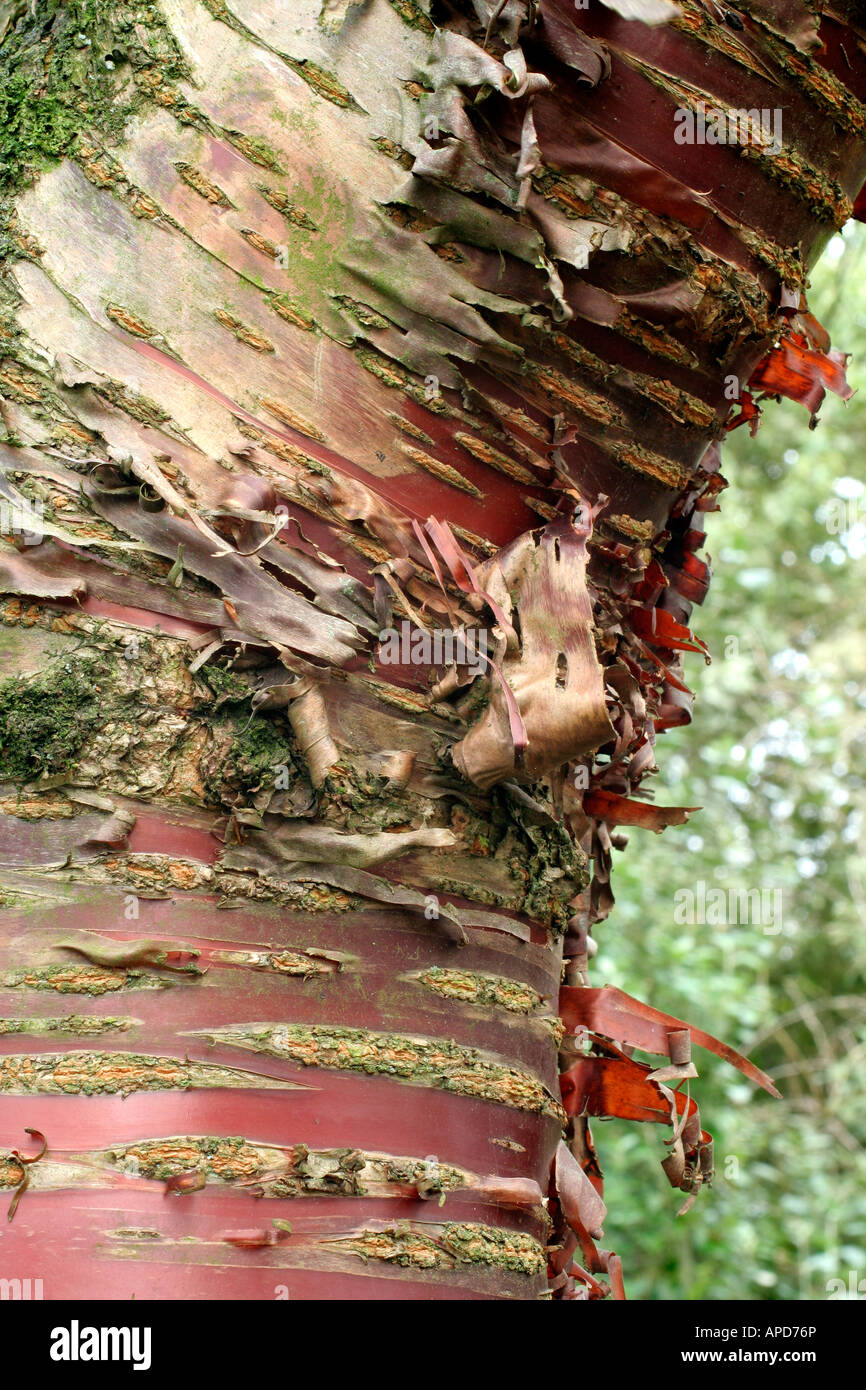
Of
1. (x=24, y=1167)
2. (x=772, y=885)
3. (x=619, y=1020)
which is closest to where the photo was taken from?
(x=24, y=1167)

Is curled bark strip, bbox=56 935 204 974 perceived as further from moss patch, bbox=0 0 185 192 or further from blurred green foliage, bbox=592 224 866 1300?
blurred green foliage, bbox=592 224 866 1300

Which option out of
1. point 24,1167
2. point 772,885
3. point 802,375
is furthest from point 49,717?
point 772,885

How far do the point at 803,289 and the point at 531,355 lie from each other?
0.99 feet

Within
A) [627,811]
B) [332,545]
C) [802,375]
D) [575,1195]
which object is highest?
[802,375]

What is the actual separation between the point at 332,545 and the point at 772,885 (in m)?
4.61

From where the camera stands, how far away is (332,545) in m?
0.88

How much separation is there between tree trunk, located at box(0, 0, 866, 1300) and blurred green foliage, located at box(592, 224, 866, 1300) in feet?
→ 10.4

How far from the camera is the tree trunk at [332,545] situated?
0.78 m

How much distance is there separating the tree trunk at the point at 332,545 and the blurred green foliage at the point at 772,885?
3180mm

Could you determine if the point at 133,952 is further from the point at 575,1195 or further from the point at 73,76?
the point at 73,76

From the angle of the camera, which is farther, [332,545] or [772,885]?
[772,885]

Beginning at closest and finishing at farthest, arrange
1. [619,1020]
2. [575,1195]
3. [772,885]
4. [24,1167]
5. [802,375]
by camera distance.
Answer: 1. [24,1167]
2. [575,1195]
3. [619,1020]
4. [802,375]
5. [772,885]

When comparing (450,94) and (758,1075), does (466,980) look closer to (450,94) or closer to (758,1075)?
(758,1075)

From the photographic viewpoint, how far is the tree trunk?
785 mm
